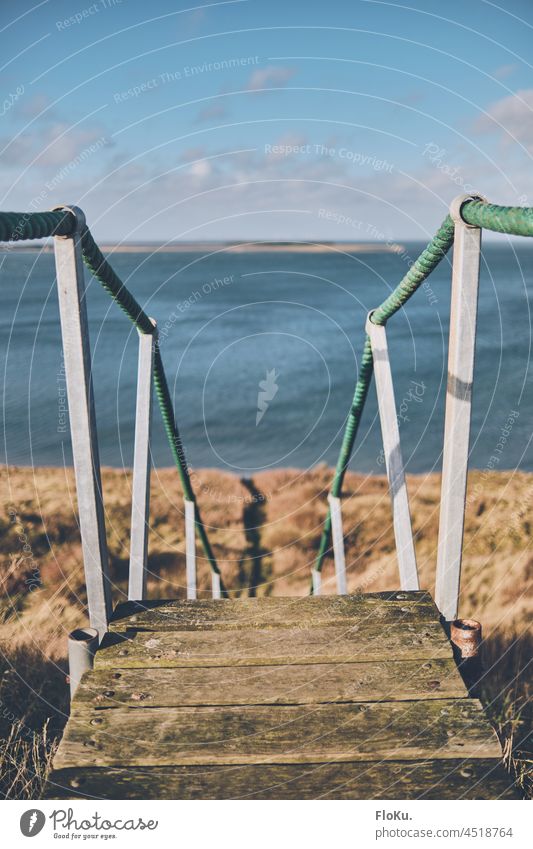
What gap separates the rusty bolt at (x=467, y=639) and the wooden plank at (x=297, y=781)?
0.75 m

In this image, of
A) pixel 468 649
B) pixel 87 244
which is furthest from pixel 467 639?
pixel 87 244

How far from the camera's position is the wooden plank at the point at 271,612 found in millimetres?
3062

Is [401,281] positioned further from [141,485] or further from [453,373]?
[141,485]

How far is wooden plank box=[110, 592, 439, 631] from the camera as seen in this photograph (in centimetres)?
306

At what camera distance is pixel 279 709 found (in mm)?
2535

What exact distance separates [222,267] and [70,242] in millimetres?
99730

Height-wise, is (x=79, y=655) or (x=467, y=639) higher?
(x=467, y=639)

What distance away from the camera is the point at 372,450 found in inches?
733

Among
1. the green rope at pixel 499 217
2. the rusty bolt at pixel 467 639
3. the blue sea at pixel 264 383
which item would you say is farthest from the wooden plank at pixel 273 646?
the blue sea at pixel 264 383

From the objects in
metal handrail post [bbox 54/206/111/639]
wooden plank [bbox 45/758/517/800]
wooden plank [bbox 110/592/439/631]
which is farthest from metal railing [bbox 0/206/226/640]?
wooden plank [bbox 45/758/517/800]

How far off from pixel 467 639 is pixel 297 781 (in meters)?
1.08

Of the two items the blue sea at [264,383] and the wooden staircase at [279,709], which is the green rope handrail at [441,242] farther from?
the blue sea at [264,383]

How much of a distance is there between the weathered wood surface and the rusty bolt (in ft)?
0.33

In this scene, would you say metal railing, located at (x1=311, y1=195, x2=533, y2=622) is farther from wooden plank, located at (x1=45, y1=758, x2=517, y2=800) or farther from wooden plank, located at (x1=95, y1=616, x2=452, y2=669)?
wooden plank, located at (x1=45, y1=758, x2=517, y2=800)
